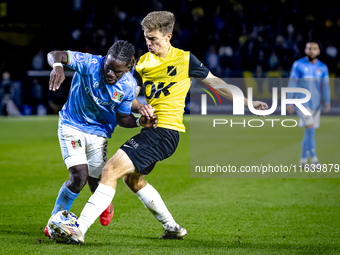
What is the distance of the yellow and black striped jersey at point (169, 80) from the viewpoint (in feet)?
14.3

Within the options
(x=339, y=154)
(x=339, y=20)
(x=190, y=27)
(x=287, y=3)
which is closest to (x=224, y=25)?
(x=190, y=27)

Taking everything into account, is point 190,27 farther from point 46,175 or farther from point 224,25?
point 46,175

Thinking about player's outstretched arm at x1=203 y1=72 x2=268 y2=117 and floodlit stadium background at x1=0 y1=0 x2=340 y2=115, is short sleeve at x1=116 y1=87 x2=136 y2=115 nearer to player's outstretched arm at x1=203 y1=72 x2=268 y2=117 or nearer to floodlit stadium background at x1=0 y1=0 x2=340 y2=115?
player's outstretched arm at x1=203 y1=72 x2=268 y2=117

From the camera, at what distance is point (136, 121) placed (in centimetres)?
439

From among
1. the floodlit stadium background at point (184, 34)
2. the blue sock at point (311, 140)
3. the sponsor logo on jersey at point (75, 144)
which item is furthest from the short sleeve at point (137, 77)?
the floodlit stadium background at point (184, 34)

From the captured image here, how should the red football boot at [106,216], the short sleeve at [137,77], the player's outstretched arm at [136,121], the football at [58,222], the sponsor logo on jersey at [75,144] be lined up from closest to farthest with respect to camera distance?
the football at [58,222]
the player's outstretched arm at [136,121]
the sponsor logo on jersey at [75,144]
the short sleeve at [137,77]
the red football boot at [106,216]

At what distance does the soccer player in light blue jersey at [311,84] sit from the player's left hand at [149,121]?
16.5 ft

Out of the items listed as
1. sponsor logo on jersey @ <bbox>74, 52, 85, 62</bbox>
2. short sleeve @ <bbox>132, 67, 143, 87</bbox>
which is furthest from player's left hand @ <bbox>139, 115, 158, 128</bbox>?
sponsor logo on jersey @ <bbox>74, 52, 85, 62</bbox>

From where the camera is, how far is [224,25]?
23.7 metres

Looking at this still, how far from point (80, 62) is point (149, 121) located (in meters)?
0.81

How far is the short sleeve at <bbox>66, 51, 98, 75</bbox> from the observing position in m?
4.24

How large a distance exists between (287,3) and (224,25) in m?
3.46

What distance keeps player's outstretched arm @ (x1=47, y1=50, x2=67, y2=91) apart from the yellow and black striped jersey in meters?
0.71

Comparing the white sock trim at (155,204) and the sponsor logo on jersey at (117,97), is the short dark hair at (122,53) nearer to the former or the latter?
the sponsor logo on jersey at (117,97)
